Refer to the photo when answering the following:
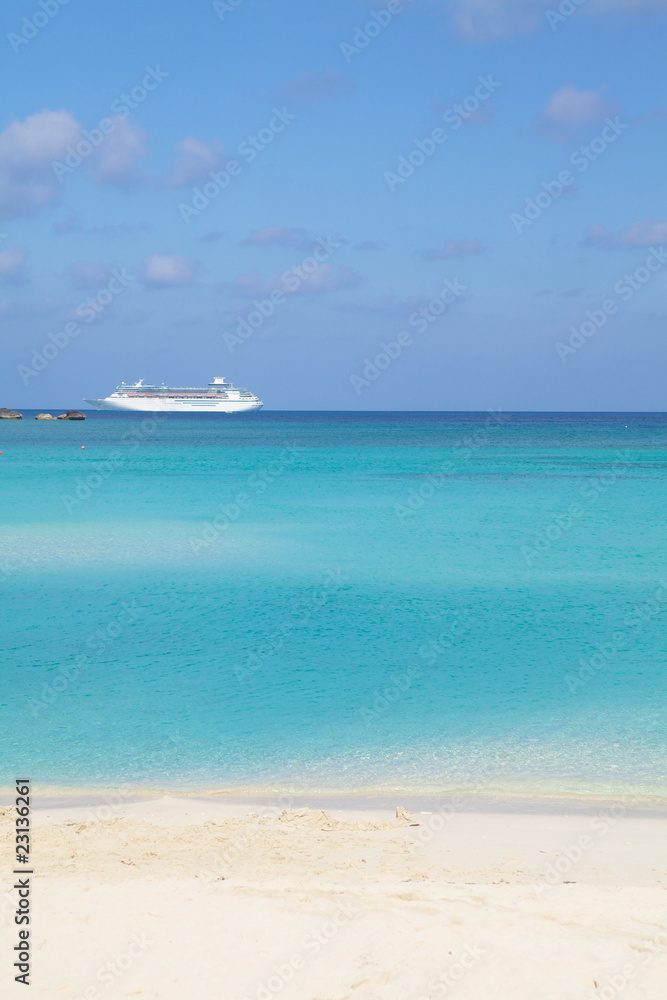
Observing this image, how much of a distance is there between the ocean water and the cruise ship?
126 meters

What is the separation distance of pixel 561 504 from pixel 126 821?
2831 centimetres

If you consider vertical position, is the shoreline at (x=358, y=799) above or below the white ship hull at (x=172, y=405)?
below

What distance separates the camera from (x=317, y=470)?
168 ft

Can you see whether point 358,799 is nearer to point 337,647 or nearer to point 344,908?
point 344,908

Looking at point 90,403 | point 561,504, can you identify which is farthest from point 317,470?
point 90,403

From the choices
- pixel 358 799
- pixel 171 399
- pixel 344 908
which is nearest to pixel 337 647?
pixel 358 799

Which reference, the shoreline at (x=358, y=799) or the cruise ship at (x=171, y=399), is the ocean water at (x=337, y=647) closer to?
the shoreline at (x=358, y=799)

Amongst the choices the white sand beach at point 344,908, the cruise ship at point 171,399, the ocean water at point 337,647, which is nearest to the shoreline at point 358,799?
the ocean water at point 337,647

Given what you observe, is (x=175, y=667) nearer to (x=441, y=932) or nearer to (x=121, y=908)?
(x=121, y=908)

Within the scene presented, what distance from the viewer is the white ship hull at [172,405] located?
15588 cm

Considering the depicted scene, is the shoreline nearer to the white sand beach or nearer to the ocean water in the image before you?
the ocean water

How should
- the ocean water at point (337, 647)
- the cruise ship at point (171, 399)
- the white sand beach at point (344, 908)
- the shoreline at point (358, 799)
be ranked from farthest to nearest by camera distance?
the cruise ship at point (171, 399), the ocean water at point (337, 647), the shoreline at point (358, 799), the white sand beach at point (344, 908)

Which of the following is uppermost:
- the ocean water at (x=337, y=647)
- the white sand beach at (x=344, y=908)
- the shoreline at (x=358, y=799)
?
the ocean water at (x=337, y=647)

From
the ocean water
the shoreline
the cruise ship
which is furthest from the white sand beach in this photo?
the cruise ship
